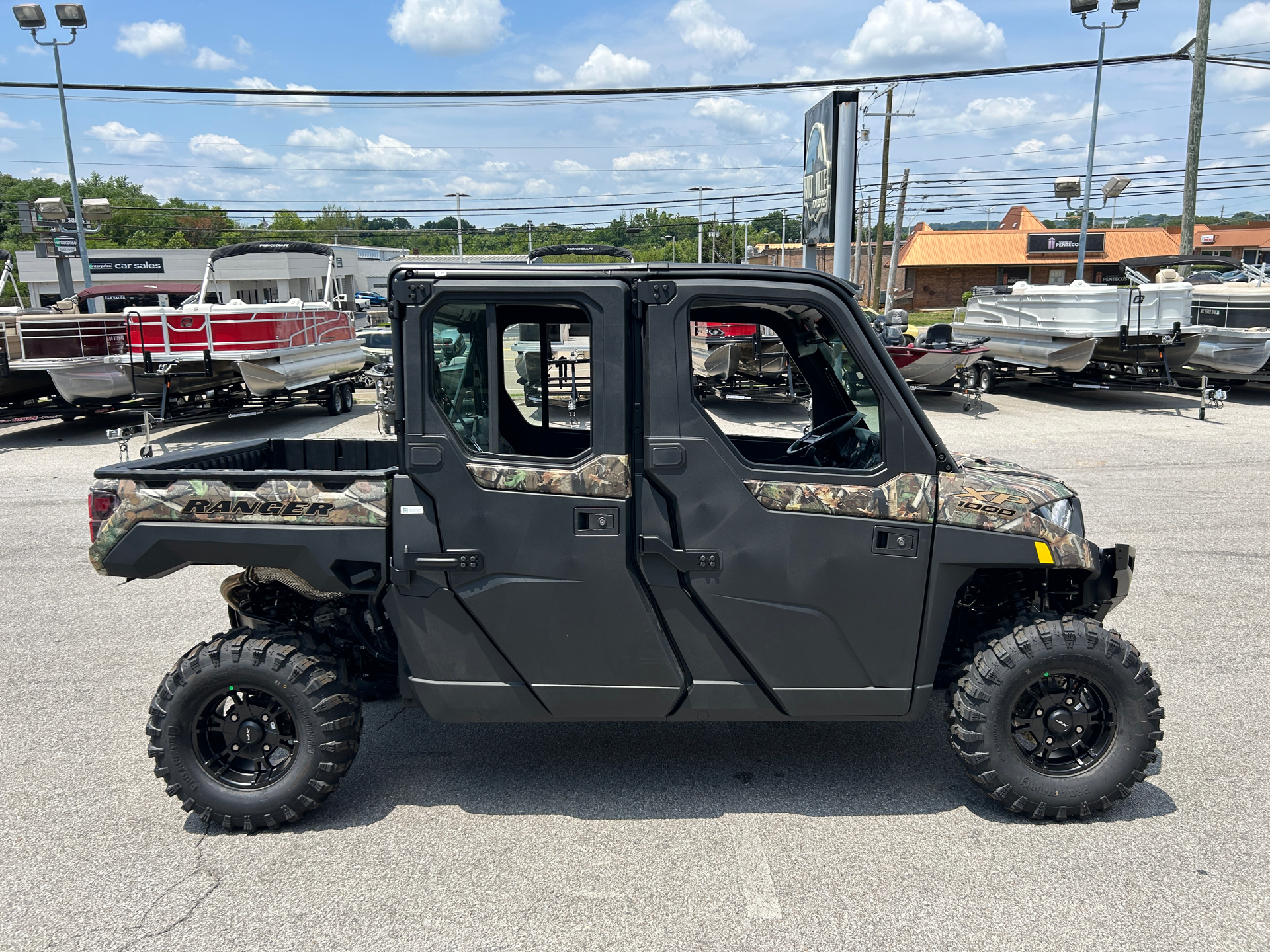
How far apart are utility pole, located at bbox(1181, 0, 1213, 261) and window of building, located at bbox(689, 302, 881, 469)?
77.6ft

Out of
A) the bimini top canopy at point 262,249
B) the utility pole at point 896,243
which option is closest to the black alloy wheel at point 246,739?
the bimini top canopy at point 262,249

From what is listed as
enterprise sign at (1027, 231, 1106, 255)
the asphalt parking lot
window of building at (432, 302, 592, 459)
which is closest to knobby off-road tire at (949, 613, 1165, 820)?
the asphalt parking lot

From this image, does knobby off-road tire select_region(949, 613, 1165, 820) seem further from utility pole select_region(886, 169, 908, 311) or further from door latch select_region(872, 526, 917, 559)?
utility pole select_region(886, 169, 908, 311)

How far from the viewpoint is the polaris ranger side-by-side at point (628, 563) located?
134 inches

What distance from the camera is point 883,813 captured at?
3746mm

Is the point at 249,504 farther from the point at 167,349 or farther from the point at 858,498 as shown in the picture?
the point at 167,349

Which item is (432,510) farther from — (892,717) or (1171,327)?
(1171,327)

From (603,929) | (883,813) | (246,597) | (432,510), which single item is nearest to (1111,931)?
(883,813)

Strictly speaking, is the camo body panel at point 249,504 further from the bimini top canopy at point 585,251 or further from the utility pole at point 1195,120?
the utility pole at point 1195,120

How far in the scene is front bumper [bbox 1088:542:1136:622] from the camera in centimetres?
378

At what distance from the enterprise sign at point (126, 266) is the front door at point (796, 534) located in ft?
205

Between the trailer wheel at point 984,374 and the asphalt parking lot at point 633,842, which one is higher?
the trailer wheel at point 984,374

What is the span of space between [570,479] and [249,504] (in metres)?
1.29

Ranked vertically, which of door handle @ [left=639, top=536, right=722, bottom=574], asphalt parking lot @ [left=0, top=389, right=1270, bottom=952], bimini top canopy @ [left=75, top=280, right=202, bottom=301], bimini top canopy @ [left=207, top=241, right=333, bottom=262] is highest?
bimini top canopy @ [left=207, top=241, right=333, bottom=262]
